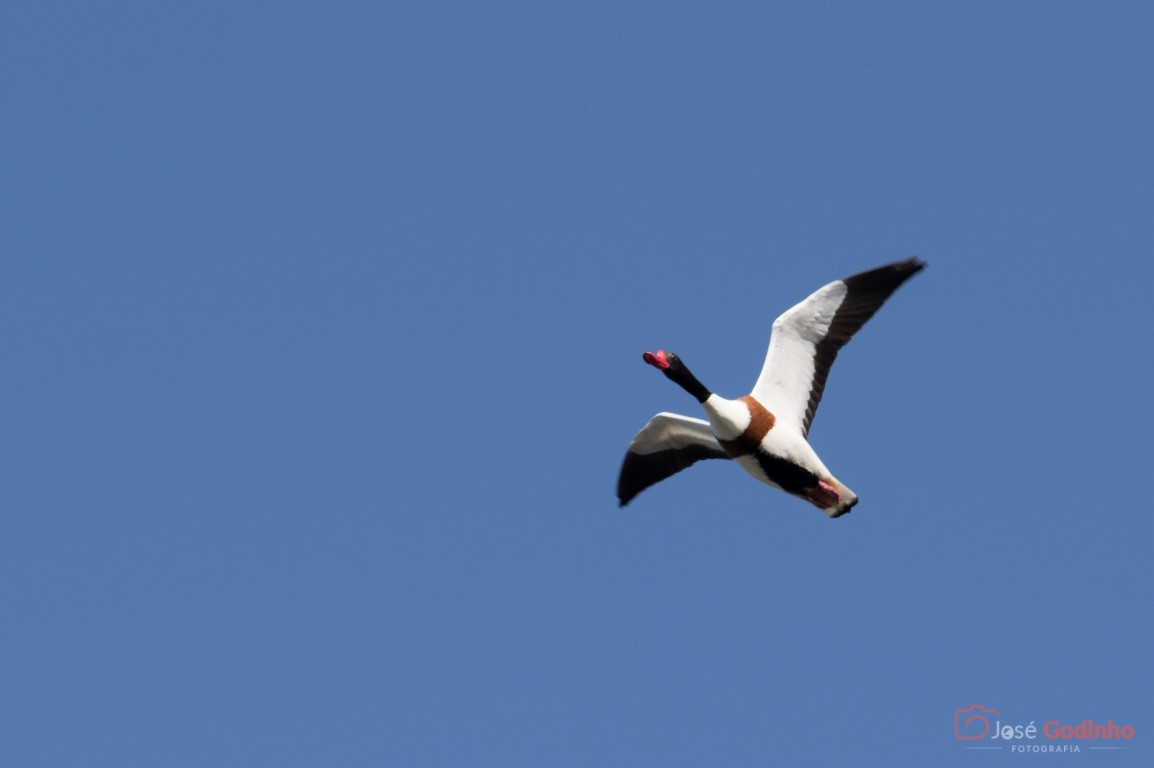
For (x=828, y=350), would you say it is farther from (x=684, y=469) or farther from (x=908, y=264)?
(x=684, y=469)

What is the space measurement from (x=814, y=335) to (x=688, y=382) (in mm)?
1967

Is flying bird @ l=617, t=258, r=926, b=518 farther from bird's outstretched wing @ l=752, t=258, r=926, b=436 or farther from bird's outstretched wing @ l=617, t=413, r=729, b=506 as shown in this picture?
bird's outstretched wing @ l=617, t=413, r=729, b=506

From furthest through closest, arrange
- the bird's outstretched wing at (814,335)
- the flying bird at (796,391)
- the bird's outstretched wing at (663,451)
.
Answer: the bird's outstretched wing at (663,451), the bird's outstretched wing at (814,335), the flying bird at (796,391)

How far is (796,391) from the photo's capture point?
905 inches

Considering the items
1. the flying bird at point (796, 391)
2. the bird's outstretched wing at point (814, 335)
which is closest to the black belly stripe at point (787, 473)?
the flying bird at point (796, 391)

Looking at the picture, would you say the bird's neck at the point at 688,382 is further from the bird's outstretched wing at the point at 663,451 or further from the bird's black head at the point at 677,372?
the bird's outstretched wing at the point at 663,451

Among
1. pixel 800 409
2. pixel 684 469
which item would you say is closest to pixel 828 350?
pixel 800 409

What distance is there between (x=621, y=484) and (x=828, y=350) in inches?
159

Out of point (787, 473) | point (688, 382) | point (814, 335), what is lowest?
point (787, 473)

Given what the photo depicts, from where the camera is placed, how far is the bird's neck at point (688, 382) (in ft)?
73.0

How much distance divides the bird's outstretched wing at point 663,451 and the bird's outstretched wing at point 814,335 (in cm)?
117

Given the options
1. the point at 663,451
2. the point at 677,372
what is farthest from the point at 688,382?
the point at 663,451

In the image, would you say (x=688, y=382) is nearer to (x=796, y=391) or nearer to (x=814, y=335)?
(x=796, y=391)

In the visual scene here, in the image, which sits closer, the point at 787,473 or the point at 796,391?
the point at 787,473
